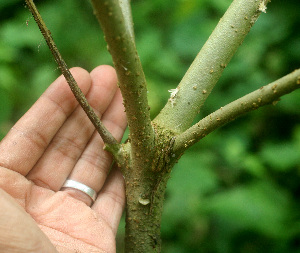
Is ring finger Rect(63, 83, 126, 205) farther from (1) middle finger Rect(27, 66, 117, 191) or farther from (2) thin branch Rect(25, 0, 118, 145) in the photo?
(2) thin branch Rect(25, 0, 118, 145)

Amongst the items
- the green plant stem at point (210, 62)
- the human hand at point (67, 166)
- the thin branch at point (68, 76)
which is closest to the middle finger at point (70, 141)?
the human hand at point (67, 166)

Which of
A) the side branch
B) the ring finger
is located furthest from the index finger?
the side branch

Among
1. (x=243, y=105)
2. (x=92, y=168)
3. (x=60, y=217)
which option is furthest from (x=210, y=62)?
(x=60, y=217)

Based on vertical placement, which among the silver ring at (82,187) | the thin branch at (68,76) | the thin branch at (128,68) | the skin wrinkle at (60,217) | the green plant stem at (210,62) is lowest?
the skin wrinkle at (60,217)

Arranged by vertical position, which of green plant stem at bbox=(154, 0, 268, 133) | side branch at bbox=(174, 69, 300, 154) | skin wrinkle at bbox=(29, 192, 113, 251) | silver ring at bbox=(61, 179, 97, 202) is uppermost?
green plant stem at bbox=(154, 0, 268, 133)

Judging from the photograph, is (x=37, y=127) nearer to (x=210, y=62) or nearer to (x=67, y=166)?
(x=67, y=166)

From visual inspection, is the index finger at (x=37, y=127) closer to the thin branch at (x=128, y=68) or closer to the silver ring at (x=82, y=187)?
the silver ring at (x=82, y=187)
